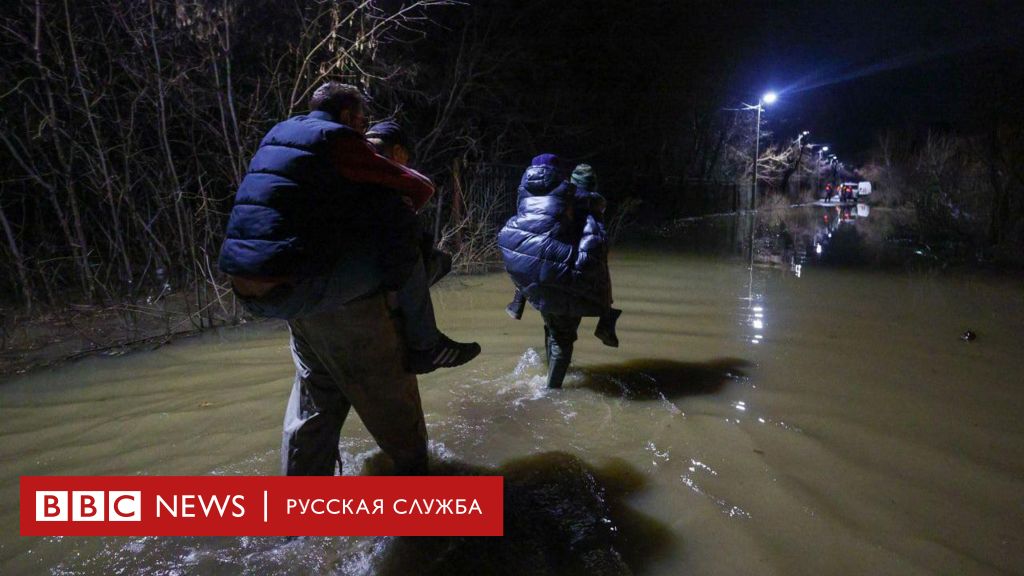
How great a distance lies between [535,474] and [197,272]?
487 centimetres

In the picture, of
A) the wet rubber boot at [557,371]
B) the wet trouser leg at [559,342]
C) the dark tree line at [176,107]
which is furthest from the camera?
the dark tree line at [176,107]

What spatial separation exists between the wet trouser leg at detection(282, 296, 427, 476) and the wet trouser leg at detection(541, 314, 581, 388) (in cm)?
161

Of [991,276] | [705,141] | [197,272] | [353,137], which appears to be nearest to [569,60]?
[991,276]

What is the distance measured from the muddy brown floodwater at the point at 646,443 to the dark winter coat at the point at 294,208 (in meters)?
1.29

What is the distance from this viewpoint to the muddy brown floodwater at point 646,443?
234cm

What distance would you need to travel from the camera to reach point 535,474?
9.91 ft

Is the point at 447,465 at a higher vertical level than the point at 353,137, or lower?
lower

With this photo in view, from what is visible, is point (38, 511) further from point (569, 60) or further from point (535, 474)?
point (569, 60)

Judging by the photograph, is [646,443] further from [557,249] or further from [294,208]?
[294,208]

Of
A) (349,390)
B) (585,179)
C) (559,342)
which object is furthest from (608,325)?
(349,390)

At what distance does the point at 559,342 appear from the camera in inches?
158

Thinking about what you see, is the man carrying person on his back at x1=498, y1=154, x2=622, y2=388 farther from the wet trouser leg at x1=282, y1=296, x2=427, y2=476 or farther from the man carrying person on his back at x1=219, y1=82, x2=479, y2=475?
the wet trouser leg at x1=282, y1=296, x2=427, y2=476

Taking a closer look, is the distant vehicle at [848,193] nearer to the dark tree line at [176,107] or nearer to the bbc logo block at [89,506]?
the dark tree line at [176,107]

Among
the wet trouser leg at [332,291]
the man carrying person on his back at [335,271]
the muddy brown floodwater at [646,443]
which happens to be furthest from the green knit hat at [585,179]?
the wet trouser leg at [332,291]
